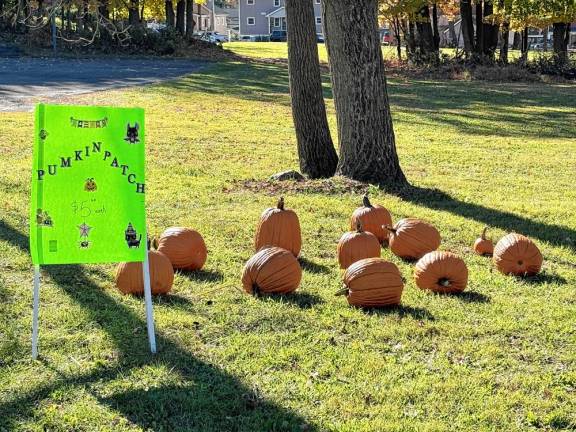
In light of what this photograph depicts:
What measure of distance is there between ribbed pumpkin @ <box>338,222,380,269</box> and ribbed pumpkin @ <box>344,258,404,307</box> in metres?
0.69

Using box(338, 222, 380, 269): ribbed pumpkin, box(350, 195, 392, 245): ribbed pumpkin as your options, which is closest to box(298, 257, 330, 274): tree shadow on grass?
box(338, 222, 380, 269): ribbed pumpkin

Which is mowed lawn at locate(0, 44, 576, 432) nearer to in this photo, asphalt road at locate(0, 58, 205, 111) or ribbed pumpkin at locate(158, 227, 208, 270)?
ribbed pumpkin at locate(158, 227, 208, 270)

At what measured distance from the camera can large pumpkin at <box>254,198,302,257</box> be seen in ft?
20.6

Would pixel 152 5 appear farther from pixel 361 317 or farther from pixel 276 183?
pixel 361 317

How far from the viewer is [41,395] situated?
3.89 m

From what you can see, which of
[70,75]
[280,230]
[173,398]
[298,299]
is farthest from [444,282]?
[70,75]

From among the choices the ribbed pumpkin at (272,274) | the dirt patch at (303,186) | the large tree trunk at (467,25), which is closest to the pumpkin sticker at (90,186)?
the ribbed pumpkin at (272,274)

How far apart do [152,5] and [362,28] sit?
44059mm

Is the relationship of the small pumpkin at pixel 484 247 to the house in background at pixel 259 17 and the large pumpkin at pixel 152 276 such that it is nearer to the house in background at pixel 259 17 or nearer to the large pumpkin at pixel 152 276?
the large pumpkin at pixel 152 276

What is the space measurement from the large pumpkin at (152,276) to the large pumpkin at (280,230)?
1.15 m

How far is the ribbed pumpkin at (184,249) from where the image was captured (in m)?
5.90

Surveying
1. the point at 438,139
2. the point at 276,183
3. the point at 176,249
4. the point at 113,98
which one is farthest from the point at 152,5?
the point at 176,249

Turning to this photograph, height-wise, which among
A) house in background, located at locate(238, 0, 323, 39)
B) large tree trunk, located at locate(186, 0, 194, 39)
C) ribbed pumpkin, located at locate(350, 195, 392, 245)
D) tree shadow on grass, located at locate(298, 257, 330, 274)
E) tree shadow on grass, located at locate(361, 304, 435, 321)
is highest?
house in background, located at locate(238, 0, 323, 39)

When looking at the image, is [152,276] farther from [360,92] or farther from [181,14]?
[181,14]
